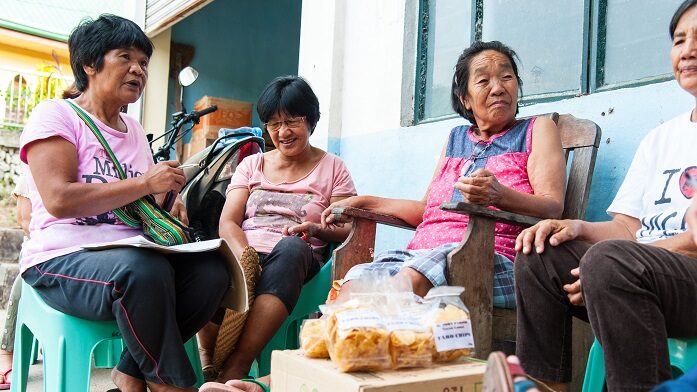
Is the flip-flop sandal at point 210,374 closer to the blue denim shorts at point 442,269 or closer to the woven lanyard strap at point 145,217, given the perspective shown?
the woven lanyard strap at point 145,217

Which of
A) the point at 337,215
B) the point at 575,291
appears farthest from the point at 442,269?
the point at 337,215

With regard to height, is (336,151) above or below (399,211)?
above

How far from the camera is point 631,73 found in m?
2.56

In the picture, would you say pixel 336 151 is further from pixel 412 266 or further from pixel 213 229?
pixel 412 266

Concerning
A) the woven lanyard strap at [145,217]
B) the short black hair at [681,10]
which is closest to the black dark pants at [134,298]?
the woven lanyard strap at [145,217]

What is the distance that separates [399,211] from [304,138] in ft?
1.91

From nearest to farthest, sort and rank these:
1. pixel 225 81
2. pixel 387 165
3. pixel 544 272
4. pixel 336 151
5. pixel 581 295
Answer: pixel 581 295 < pixel 544 272 < pixel 387 165 < pixel 336 151 < pixel 225 81

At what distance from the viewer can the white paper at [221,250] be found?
207 centimetres

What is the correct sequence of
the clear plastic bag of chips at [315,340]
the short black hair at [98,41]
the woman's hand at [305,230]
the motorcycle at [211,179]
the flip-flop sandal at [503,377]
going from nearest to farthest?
the flip-flop sandal at [503,377] < the clear plastic bag of chips at [315,340] < the short black hair at [98,41] < the woman's hand at [305,230] < the motorcycle at [211,179]

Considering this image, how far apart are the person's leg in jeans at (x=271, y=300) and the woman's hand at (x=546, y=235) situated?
96 cm

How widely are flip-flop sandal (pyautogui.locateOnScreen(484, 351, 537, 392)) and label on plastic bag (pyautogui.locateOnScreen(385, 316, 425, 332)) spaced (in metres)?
0.41

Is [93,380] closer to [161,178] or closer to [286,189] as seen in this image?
[286,189]

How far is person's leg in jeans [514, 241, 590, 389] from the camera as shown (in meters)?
1.90

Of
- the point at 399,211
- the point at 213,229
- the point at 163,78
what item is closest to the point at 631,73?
the point at 399,211
